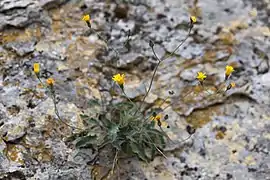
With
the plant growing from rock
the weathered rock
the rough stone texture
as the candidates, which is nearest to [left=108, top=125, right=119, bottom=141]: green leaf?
the plant growing from rock

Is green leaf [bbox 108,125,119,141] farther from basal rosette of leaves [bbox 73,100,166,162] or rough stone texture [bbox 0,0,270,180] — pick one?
rough stone texture [bbox 0,0,270,180]

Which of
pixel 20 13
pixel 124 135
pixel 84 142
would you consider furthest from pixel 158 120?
pixel 20 13

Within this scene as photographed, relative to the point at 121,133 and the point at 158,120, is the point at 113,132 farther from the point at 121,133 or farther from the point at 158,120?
the point at 158,120

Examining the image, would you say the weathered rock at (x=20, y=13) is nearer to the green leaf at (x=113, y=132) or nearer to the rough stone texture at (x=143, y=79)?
the rough stone texture at (x=143, y=79)

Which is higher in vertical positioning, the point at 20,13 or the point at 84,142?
the point at 20,13

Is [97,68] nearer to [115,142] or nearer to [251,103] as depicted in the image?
[115,142]

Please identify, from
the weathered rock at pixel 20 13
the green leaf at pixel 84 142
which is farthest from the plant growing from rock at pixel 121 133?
the weathered rock at pixel 20 13

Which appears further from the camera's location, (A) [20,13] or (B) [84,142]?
(A) [20,13]

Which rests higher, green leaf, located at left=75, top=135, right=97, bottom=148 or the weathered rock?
the weathered rock
